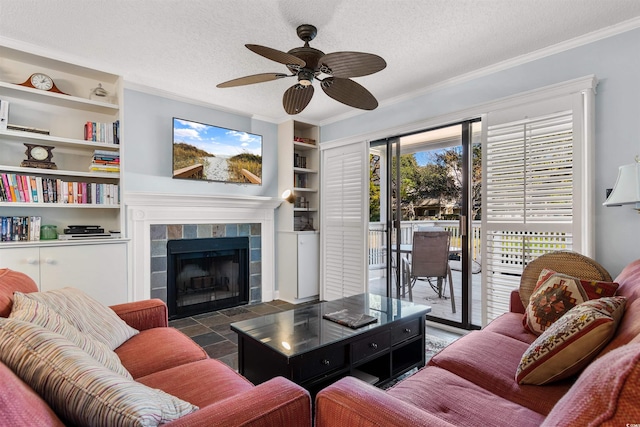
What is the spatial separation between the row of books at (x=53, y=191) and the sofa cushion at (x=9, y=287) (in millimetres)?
1324

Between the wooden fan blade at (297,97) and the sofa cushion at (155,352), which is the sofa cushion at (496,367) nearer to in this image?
the sofa cushion at (155,352)

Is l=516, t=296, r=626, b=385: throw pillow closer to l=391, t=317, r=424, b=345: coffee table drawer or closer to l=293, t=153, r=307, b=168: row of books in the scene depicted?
l=391, t=317, r=424, b=345: coffee table drawer

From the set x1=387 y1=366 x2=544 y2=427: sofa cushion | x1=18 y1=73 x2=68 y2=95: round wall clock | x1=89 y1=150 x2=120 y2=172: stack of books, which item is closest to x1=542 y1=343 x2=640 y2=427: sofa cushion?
x1=387 y1=366 x2=544 y2=427: sofa cushion

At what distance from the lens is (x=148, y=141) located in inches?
138

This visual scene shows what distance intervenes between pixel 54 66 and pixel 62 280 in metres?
1.89

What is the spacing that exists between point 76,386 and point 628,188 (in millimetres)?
2748

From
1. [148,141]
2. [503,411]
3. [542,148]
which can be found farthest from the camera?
[148,141]

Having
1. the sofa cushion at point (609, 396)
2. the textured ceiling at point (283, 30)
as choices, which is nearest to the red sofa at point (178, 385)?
the sofa cushion at point (609, 396)

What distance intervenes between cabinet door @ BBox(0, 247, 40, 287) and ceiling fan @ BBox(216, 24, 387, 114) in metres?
1.96

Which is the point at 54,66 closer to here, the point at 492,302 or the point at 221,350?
the point at 221,350

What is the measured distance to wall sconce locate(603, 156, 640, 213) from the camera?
1.90 metres

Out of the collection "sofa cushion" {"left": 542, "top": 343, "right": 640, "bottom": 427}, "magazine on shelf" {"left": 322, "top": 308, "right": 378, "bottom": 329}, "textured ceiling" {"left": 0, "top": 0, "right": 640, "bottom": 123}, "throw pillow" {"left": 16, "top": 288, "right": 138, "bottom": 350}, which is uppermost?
"textured ceiling" {"left": 0, "top": 0, "right": 640, "bottom": 123}

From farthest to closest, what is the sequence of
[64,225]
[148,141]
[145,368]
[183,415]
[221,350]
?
[148,141] → [64,225] → [221,350] → [145,368] → [183,415]

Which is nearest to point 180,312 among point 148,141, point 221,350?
point 221,350
